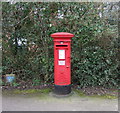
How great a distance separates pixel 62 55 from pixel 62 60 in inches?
5.0

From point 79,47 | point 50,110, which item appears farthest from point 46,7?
point 50,110

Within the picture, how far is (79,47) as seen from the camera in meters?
4.38

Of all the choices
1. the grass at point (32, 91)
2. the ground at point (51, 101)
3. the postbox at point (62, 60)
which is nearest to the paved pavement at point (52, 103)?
the ground at point (51, 101)

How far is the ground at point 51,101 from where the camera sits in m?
3.27

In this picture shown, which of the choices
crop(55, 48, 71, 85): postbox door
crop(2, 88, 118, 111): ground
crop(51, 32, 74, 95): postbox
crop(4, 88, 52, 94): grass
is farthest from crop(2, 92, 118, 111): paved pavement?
crop(55, 48, 71, 85): postbox door

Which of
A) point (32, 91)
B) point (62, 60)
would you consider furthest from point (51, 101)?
point (62, 60)

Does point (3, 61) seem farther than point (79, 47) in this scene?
Yes

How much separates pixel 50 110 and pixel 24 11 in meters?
3.06

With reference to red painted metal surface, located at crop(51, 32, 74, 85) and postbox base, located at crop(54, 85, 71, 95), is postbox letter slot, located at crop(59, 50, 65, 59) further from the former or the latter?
postbox base, located at crop(54, 85, 71, 95)

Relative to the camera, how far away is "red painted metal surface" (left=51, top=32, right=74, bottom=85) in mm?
3600

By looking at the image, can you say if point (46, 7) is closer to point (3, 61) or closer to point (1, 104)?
point (3, 61)

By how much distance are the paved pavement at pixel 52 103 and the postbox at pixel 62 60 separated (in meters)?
0.28

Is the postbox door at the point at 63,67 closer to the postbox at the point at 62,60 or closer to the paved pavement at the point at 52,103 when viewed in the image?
the postbox at the point at 62,60

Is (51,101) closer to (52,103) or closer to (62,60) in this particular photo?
(52,103)
